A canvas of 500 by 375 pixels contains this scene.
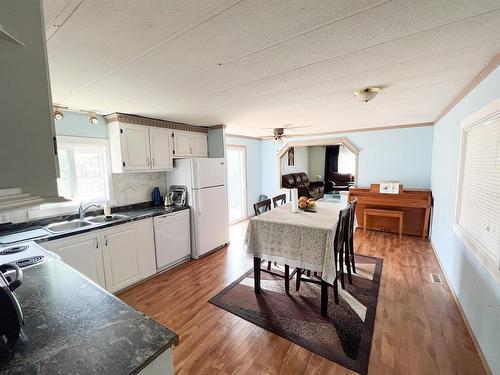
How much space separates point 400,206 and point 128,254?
14.9 feet

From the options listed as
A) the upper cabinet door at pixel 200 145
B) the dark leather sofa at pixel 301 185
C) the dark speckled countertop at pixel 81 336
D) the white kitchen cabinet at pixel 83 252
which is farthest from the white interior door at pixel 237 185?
the dark speckled countertop at pixel 81 336

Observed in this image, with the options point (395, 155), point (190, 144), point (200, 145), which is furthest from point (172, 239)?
point (395, 155)

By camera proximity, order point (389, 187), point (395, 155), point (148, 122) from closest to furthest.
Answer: point (148, 122) → point (389, 187) → point (395, 155)

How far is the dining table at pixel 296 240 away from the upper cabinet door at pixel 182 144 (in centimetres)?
182

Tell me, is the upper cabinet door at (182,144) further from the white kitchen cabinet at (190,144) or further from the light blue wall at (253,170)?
the light blue wall at (253,170)

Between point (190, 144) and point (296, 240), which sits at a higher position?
point (190, 144)

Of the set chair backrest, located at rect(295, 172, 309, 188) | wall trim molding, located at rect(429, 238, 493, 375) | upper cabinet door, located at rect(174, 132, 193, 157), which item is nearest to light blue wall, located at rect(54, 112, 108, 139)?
upper cabinet door, located at rect(174, 132, 193, 157)

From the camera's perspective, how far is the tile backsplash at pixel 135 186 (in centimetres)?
315

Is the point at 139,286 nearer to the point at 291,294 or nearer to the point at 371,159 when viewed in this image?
the point at 291,294

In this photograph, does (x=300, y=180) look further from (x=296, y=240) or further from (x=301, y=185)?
(x=296, y=240)

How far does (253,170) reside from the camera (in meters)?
5.96

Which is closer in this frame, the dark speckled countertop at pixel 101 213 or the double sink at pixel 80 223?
the dark speckled countertop at pixel 101 213

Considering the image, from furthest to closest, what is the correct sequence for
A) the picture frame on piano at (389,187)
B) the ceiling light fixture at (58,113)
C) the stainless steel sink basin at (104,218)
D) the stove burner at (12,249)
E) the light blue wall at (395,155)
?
the light blue wall at (395,155)
the picture frame on piano at (389,187)
the stainless steel sink basin at (104,218)
the ceiling light fixture at (58,113)
the stove burner at (12,249)

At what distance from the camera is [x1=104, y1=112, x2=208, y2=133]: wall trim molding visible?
9.51ft
